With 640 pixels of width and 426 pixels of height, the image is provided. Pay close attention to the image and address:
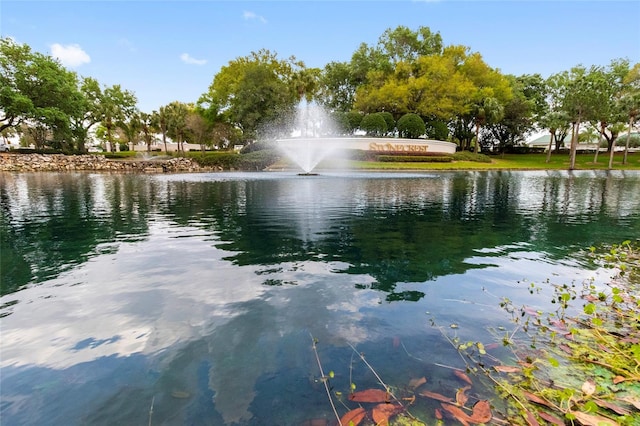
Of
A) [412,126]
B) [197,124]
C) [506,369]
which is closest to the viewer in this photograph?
[506,369]

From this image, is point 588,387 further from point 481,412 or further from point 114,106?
point 114,106

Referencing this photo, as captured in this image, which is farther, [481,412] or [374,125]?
[374,125]

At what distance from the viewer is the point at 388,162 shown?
47.1 metres

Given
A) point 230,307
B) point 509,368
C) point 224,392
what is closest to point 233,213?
point 230,307

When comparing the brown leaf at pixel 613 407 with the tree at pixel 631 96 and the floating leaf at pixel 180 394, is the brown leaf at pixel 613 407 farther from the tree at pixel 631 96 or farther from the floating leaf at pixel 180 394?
the tree at pixel 631 96

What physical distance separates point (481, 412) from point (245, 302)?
380cm

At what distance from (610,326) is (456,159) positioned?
2095 inches

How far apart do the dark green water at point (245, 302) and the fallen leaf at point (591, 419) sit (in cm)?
81

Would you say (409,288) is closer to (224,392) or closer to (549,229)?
(224,392)

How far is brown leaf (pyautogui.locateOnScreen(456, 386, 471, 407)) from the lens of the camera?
3307 mm

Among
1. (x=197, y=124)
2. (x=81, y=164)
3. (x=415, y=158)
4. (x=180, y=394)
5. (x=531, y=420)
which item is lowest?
(x=180, y=394)

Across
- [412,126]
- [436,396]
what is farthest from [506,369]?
[412,126]

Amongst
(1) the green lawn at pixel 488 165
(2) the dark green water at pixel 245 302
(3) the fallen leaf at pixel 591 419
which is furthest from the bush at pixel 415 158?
(3) the fallen leaf at pixel 591 419

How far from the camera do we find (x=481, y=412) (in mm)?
3150
